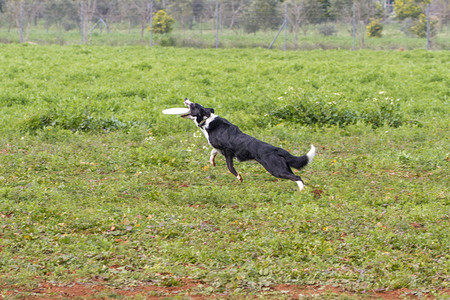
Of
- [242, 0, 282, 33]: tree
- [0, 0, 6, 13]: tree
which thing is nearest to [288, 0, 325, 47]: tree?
[242, 0, 282, 33]: tree

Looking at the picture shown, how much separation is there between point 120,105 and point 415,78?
908cm

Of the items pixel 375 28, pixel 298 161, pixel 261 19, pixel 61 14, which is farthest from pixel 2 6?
pixel 298 161

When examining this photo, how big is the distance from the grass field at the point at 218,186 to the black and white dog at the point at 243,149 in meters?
0.34

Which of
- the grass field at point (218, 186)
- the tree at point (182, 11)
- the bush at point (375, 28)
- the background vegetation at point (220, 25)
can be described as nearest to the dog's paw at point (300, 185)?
the grass field at point (218, 186)

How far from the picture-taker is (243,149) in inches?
294

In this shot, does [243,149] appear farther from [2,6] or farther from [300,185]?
[2,6]

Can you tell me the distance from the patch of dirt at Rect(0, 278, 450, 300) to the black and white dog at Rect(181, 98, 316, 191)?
282cm

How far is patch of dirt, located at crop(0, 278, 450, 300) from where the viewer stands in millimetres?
4172

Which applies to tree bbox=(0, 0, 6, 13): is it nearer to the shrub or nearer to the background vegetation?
the background vegetation

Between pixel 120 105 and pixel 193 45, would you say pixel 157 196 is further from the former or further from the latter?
pixel 193 45

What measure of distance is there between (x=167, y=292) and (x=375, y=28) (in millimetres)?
27519

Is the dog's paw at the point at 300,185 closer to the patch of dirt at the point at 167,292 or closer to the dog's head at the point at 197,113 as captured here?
the dog's head at the point at 197,113

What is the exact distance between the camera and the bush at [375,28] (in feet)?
92.3

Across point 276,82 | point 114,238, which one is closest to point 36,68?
point 276,82
